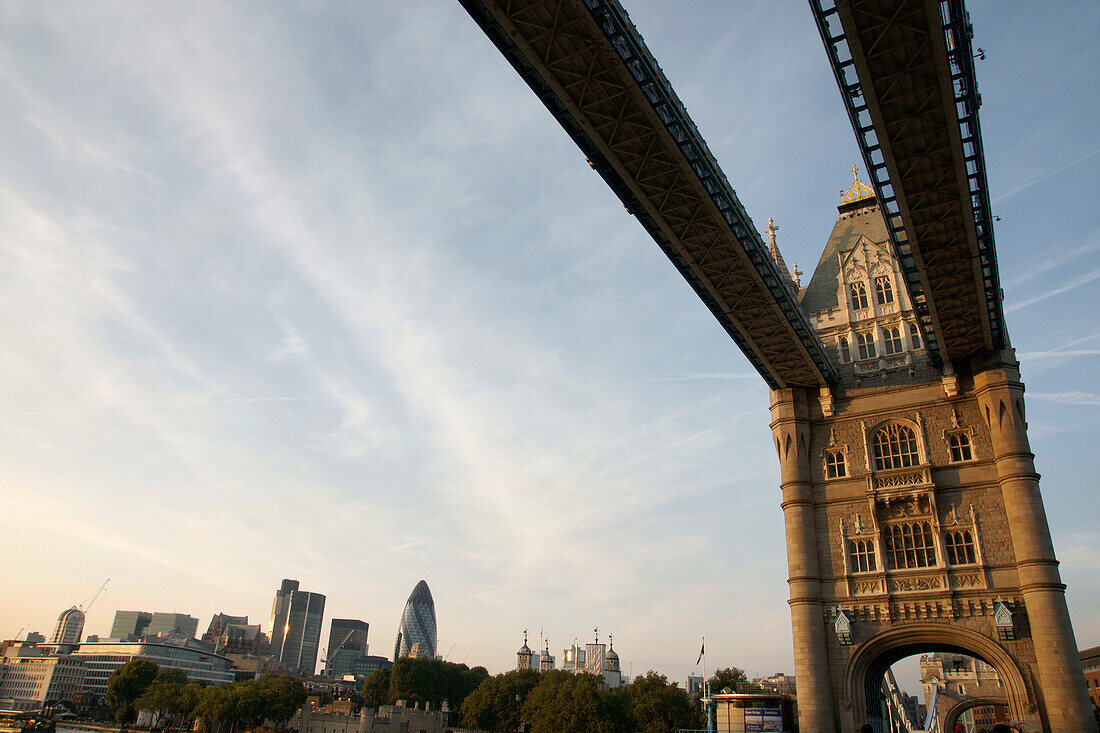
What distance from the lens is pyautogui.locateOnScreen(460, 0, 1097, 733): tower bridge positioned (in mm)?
25359

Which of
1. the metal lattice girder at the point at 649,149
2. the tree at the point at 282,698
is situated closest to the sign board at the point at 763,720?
the metal lattice girder at the point at 649,149

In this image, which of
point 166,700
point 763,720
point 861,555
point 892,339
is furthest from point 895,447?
point 166,700

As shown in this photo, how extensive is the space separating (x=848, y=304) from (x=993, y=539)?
1665 centimetres

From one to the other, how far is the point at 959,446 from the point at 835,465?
665 cm

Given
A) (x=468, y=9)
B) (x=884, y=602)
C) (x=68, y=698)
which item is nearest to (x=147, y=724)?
(x=68, y=698)

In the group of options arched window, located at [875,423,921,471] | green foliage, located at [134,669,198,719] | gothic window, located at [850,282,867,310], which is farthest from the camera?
A: green foliage, located at [134,669,198,719]

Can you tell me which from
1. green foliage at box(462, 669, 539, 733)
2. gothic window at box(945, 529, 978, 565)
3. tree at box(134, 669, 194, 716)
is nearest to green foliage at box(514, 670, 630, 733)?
green foliage at box(462, 669, 539, 733)

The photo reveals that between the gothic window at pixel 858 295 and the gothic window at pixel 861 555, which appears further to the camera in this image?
the gothic window at pixel 858 295

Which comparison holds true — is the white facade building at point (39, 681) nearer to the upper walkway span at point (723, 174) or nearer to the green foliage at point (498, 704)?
the green foliage at point (498, 704)

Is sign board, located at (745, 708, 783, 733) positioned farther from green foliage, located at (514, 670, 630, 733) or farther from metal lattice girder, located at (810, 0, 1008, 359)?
green foliage, located at (514, 670, 630, 733)

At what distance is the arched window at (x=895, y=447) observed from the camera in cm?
4138

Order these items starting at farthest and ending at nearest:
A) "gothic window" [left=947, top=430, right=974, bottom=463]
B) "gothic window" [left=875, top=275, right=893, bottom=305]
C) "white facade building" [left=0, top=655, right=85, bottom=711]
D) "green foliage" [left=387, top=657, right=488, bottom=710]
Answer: "white facade building" [left=0, top=655, right=85, bottom=711] → "green foliage" [left=387, top=657, right=488, bottom=710] → "gothic window" [left=875, top=275, right=893, bottom=305] → "gothic window" [left=947, top=430, right=974, bottom=463]

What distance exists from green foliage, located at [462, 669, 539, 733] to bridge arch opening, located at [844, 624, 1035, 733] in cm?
7405

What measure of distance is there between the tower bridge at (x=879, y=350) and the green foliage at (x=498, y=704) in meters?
74.8
